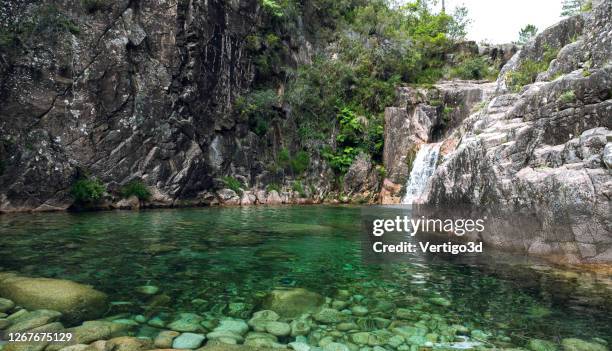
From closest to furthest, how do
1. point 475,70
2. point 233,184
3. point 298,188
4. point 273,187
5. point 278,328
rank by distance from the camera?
point 278,328
point 233,184
point 273,187
point 298,188
point 475,70

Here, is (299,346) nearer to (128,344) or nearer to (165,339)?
(165,339)

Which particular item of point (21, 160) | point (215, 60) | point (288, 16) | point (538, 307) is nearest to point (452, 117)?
point (288, 16)

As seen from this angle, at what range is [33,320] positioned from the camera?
365cm

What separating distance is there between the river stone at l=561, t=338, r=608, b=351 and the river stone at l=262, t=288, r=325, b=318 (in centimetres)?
254

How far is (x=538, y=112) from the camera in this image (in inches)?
319

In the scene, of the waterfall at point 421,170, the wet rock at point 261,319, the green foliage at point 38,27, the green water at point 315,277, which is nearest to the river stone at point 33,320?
the green water at point 315,277

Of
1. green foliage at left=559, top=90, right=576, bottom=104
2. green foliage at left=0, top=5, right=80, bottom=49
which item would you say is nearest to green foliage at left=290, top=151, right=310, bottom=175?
green foliage at left=0, top=5, right=80, bottom=49

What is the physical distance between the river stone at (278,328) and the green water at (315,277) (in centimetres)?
35

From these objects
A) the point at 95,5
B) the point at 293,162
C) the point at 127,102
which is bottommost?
the point at 293,162

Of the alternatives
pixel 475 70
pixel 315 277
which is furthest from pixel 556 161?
pixel 475 70

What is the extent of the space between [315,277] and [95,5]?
61.8 ft

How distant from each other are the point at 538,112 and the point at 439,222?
148 inches

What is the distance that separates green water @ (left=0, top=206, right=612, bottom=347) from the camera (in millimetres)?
4133

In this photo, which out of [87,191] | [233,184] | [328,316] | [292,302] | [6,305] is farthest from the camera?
[233,184]
